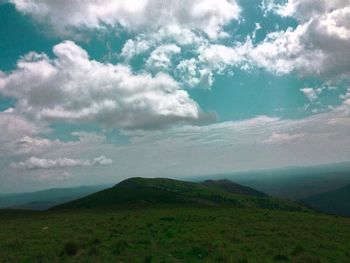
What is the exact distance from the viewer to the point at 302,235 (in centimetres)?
3228

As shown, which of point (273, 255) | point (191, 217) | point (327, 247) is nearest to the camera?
point (273, 255)

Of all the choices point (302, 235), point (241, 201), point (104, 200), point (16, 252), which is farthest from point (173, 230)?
point (241, 201)

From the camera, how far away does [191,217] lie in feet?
152

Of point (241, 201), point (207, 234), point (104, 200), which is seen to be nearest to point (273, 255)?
point (207, 234)

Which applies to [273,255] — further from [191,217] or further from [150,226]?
[191,217]

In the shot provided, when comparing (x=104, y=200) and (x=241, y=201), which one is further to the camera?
(x=241, y=201)

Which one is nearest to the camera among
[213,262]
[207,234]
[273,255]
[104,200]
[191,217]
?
[213,262]

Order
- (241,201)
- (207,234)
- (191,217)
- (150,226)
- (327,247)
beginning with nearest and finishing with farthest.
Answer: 1. (327,247)
2. (207,234)
3. (150,226)
4. (191,217)
5. (241,201)

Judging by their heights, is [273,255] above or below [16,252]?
below

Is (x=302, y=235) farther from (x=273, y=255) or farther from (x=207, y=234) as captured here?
(x=273, y=255)

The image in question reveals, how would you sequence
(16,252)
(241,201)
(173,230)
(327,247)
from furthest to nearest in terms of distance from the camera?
(241,201), (173,230), (327,247), (16,252)

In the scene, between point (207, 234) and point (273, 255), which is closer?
point (273, 255)

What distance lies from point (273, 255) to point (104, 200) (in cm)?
8868

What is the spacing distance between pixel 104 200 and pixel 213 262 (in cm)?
8911
